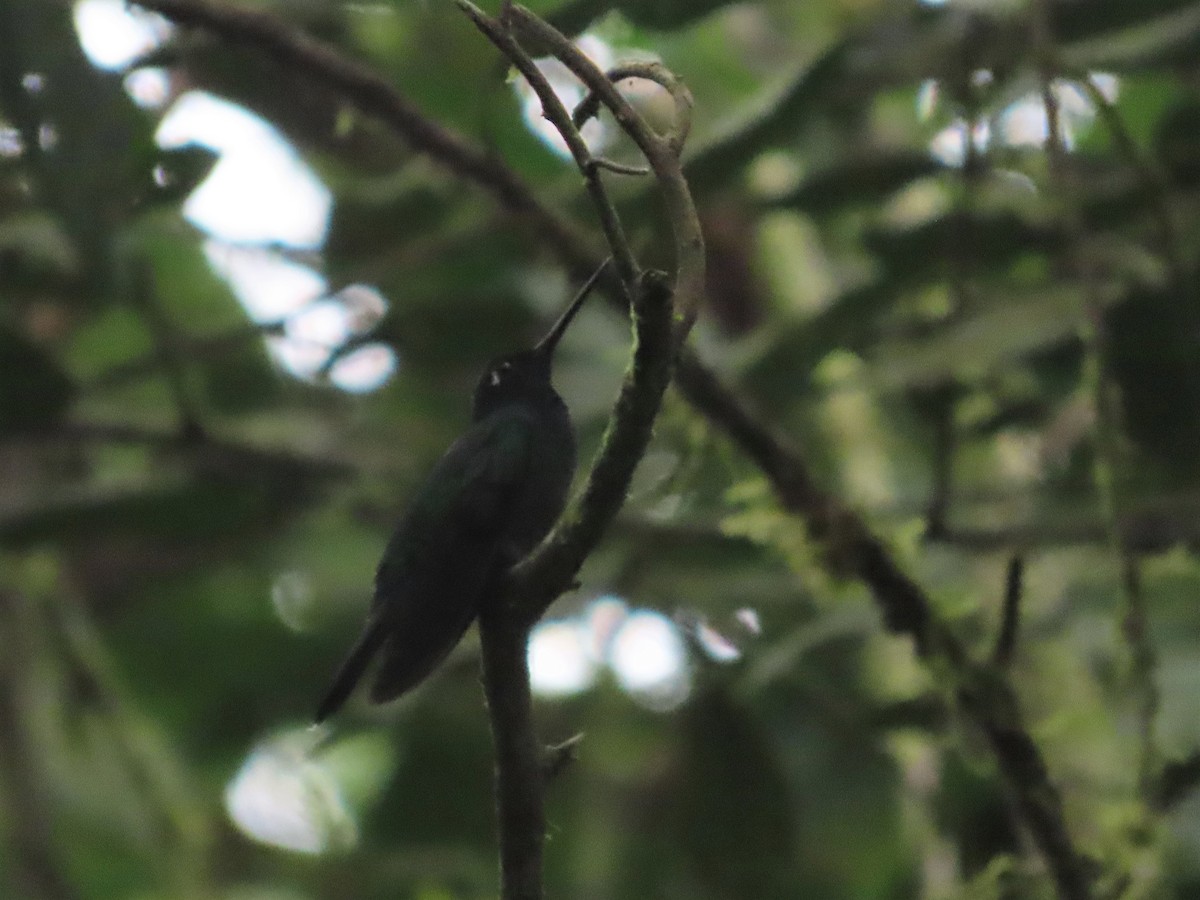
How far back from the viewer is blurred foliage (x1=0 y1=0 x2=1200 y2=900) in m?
3.05

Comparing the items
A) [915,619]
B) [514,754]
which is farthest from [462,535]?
[915,619]

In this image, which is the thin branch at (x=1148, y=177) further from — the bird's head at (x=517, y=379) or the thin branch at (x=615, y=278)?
the bird's head at (x=517, y=379)

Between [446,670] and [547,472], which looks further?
[446,670]

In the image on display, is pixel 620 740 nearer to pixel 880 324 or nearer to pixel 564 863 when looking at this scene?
pixel 564 863

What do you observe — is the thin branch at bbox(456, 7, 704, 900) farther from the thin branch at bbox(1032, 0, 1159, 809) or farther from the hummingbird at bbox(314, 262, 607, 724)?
Answer: the thin branch at bbox(1032, 0, 1159, 809)

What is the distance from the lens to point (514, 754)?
1.84 metres

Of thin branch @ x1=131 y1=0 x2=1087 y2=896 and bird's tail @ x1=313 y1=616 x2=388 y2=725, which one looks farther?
thin branch @ x1=131 y1=0 x2=1087 y2=896

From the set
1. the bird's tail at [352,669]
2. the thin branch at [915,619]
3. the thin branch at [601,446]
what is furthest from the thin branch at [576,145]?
the thin branch at [915,619]

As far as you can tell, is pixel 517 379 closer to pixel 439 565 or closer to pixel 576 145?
pixel 439 565

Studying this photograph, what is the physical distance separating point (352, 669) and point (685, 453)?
3.65 feet

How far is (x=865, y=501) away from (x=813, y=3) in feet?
8.16

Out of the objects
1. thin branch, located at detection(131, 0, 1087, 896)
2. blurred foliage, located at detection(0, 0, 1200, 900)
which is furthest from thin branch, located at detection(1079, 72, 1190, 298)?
thin branch, located at detection(131, 0, 1087, 896)

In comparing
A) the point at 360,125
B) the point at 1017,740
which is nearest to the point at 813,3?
the point at 360,125

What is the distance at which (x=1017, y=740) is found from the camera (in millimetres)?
2643
